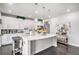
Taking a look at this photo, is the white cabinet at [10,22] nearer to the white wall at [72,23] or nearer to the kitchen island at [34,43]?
the kitchen island at [34,43]

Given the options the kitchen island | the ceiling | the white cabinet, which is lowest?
the kitchen island

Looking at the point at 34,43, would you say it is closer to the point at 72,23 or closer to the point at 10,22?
the point at 10,22

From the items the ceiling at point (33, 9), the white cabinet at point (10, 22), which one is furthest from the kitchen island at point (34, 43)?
the ceiling at point (33, 9)

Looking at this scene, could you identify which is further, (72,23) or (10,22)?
(72,23)

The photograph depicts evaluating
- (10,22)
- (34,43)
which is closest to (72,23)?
(34,43)

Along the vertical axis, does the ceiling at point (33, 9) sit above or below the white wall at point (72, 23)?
above

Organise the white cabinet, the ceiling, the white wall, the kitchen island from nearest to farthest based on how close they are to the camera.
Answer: the ceiling → the white cabinet → the kitchen island → the white wall

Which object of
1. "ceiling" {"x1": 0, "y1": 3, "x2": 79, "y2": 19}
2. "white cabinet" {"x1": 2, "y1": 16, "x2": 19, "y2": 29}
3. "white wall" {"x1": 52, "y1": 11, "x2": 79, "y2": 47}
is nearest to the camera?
"ceiling" {"x1": 0, "y1": 3, "x2": 79, "y2": 19}

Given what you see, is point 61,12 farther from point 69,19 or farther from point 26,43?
point 26,43

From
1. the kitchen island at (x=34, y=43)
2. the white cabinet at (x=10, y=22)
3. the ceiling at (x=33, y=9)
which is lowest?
the kitchen island at (x=34, y=43)

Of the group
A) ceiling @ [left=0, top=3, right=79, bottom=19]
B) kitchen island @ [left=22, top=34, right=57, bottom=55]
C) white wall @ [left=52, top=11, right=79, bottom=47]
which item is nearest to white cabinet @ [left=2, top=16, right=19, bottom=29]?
ceiling @ [left=0, top=3, right=79, bottom=19]

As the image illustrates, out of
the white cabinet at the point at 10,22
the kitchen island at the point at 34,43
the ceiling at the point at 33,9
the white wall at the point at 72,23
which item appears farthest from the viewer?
the white wall at the point at 72,23

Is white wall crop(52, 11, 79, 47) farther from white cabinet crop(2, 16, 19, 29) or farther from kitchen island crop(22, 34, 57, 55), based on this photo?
white cabinet crop(2, 16, 19, 29)

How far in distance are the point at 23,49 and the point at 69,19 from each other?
2190 mm
